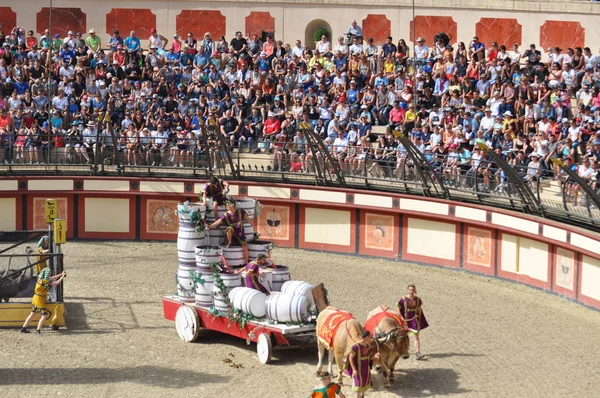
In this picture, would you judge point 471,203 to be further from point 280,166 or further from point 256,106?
point 256,106

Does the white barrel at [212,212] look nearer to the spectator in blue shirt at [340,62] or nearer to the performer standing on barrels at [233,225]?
the performer standing on barrels at [233,225]

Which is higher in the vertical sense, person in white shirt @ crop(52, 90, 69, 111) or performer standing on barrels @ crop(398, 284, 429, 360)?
person in white shirt @ crop(52, 90, 69, 111)

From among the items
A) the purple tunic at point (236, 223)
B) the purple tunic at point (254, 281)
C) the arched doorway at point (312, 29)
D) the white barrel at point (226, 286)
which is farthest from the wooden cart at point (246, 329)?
the arched doorway at point (312, 29)

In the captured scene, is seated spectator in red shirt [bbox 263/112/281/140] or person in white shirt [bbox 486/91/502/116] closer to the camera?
person in white shirt [bbox 486/91/502/116]

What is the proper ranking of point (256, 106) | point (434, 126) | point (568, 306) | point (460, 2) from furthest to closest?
point (460, 2), point (256, 106), point (434, 126), point (568, 306)

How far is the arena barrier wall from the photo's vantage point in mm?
25266

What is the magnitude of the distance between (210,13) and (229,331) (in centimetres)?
2249

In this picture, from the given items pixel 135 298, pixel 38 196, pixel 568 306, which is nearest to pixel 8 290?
pixel 135 298

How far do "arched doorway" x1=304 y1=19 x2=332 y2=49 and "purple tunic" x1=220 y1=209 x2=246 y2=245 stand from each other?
65.0ft

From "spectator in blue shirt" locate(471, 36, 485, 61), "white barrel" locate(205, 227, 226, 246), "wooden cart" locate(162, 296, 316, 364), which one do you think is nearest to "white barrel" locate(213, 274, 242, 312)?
"wooden cart" locate(162, 296, 316, 364)

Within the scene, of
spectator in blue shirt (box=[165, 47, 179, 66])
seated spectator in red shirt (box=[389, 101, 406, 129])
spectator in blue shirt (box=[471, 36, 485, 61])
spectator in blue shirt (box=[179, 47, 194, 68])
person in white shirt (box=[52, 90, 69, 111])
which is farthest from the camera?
spectator in blue shirt (box=[165, 47, 179, 66])

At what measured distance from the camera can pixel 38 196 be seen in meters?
32.3

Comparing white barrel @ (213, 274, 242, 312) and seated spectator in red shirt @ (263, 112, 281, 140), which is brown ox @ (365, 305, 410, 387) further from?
seated spectator in red shirt @ (263, 112, 281, 140)

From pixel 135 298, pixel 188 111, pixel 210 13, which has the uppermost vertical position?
pixel 210 13
